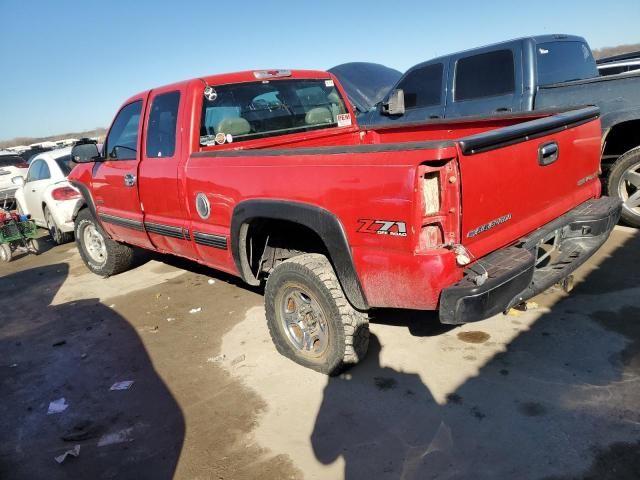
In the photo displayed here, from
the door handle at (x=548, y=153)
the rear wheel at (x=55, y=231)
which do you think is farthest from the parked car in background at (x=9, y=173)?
the door handle at (x=548, y=153)

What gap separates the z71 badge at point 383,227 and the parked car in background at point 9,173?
9.08 meters

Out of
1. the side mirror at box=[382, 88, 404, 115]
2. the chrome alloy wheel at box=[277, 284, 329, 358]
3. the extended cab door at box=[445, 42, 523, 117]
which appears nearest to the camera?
the chrome alloy wheel at box=[277, 284, 329, 358]

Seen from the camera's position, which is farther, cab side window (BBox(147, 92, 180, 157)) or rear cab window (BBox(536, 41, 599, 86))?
rear cab window (BBox(536, 41, 599, 86))

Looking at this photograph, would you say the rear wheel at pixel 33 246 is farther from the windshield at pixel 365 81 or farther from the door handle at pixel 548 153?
the door handle at pixel 548 153

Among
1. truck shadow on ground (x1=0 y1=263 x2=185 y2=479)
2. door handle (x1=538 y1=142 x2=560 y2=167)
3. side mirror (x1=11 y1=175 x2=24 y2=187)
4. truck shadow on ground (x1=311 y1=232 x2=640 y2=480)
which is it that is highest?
door handle (x1=538 y1=142 x2=560 y2=167)

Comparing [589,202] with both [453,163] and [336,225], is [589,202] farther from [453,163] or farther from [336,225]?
[336,225]

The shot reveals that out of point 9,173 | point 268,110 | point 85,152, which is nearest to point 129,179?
point 85,152

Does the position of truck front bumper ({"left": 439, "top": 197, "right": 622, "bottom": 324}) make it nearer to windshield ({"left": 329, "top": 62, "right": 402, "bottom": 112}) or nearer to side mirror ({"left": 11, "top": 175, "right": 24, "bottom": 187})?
windshield ({"left": 329, "top": 62, "right": 402, "bottom": 112})

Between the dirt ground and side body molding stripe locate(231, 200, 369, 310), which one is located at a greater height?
side body molding stripe locate(231, 200, 369, 310)

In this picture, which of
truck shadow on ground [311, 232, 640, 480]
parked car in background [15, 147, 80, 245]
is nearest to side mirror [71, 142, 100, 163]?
parked car in background [15, 147, 80, 245]

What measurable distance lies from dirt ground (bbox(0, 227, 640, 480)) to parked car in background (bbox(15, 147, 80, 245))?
3.67m

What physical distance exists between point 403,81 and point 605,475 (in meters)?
5.62

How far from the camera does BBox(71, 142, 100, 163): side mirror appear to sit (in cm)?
493

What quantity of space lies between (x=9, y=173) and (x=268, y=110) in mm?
9383
